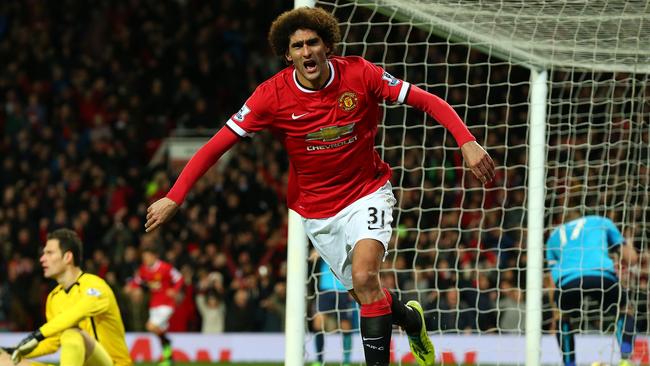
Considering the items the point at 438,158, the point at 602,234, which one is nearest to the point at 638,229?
the point at 602,234

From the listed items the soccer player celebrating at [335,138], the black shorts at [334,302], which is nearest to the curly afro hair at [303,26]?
the soccer player celebrating at [335,138]

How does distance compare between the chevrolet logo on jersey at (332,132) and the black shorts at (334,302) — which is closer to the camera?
the chevrolet logo on jersey at (332,132)

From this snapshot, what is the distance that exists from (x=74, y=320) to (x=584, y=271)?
4.08 meters

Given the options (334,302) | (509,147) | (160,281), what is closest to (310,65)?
(509,147)

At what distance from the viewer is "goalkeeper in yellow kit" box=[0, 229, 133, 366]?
677 cm

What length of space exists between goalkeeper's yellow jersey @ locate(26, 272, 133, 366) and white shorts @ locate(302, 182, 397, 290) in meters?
1.77

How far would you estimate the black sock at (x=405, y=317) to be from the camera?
612cm

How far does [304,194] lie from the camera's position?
5.91 m

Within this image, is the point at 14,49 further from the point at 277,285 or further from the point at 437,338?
the point at 437,338

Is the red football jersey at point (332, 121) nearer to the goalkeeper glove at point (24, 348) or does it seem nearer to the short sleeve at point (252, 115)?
the short sleeve at point (252, 115)

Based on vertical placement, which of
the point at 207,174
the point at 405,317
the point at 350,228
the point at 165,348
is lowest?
the point at 165,348

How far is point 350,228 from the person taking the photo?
571 cm

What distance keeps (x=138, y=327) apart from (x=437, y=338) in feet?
14.5

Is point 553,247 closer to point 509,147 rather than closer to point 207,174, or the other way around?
point 509,147
